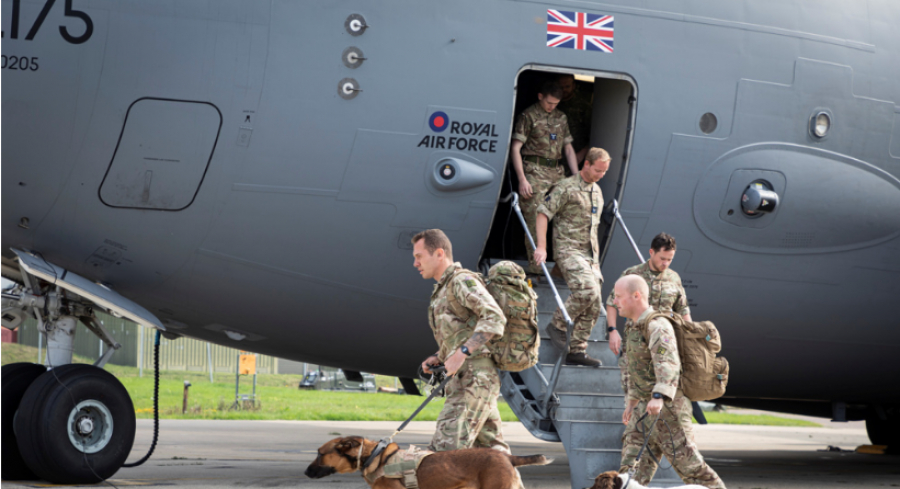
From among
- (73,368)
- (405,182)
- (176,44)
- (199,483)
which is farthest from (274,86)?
(199,483)

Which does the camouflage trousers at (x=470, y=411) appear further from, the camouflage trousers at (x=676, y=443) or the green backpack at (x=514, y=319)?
the camouflage trousers at (x=676, y=443)

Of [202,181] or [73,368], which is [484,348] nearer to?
[202,181]

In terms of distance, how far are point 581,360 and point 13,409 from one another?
438 centimetres

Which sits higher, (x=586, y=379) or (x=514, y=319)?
(x=514, y=319)

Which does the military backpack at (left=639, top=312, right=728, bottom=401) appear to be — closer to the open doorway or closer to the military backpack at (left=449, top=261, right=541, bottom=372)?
the military backpack at (left=449, top=261, right=541, bottom=372)

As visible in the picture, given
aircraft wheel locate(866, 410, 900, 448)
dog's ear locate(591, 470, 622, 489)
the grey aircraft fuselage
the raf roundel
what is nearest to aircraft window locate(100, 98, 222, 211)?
the grey aircraft fuselage

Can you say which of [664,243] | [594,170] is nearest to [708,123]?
[594,170]

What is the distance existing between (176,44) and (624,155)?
143 inches

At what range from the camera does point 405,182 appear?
719 cm

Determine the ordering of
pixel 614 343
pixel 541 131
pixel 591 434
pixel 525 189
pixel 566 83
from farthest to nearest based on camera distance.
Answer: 1. pixel 566 83
2. pixel 541 131
3. pixel 525 189
4. pixel 614 343
5. pixel 591 434

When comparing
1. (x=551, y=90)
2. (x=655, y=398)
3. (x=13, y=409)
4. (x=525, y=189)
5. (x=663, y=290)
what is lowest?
(x=13, y=409)

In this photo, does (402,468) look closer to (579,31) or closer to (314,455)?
(579,31)

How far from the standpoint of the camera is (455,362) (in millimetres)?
5086

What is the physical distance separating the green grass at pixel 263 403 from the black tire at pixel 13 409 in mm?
12083
